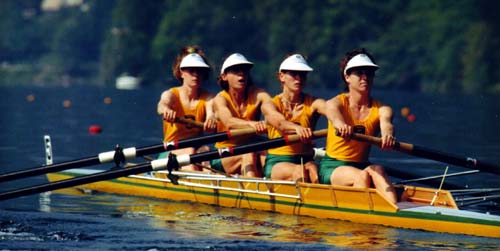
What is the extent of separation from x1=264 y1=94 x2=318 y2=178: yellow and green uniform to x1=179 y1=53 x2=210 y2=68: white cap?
1.62 meters

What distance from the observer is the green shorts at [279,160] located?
56.0 ft

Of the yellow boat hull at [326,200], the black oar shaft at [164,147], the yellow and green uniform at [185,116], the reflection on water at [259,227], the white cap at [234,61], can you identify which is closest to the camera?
the reflection on water at [259,227]

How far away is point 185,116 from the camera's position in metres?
18.7

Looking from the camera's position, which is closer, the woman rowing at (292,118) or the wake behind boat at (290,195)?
the wake behind boat at (290,195)

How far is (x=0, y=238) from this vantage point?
580 inches

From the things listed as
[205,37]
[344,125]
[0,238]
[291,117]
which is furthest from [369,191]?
→ [205,37]

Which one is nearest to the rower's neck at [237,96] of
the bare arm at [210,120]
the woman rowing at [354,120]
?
the bare arm at [210,120]

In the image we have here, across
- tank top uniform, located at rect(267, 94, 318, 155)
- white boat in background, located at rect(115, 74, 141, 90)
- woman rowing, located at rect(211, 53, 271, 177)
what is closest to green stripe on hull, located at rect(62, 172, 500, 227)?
woman rowing, located at rect(211, 53, 271, 177)

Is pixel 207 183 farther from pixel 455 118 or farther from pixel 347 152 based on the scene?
pixel 455 118

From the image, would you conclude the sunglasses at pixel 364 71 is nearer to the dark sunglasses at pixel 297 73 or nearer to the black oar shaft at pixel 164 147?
the dark sunglasses at pixel 297 73

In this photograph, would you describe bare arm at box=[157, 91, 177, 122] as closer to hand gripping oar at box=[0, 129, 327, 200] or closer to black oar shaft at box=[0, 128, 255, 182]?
black oar shaft at box=[0, 128, 255, 182]

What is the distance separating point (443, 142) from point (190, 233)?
1409 centimetres

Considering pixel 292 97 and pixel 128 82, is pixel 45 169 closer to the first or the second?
pixel 292 97

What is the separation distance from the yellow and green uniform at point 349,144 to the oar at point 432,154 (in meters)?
0.45
